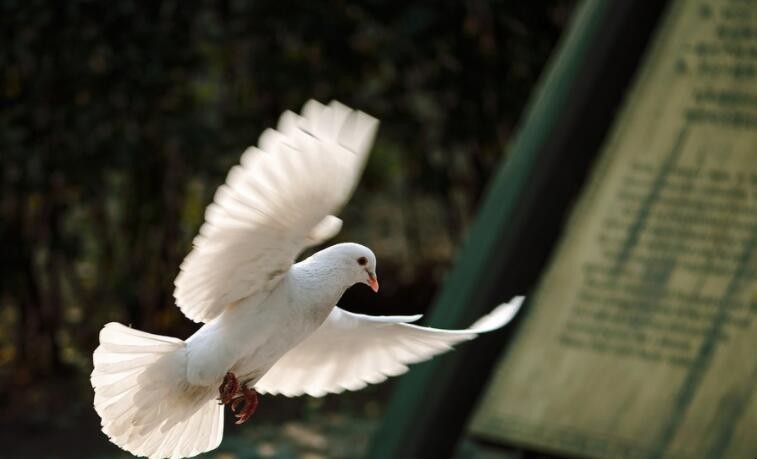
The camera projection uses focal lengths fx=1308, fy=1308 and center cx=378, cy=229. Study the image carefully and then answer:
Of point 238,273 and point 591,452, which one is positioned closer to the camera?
point 238,273

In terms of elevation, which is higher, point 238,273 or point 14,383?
point 238,273

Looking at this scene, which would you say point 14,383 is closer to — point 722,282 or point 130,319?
point 130,319

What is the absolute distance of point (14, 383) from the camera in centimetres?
714

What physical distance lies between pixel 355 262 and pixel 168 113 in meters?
5.18

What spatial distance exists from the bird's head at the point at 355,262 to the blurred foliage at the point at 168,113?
4.89 m

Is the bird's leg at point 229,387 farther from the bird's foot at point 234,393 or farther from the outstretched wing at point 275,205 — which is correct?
the outstretched wing at point 275,205

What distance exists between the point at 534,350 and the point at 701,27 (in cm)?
119

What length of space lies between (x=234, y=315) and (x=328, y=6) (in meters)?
5.12

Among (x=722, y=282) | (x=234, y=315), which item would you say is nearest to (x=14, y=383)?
A: (x=722, y=282)

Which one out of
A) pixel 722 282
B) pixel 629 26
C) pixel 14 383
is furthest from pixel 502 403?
pixel 14 383

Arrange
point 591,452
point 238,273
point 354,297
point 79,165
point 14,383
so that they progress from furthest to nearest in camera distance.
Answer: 1. point 354,297
2. point 14,383
3. point 79,165
4. point 591,452
5. point 238,273

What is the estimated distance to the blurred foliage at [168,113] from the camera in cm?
677

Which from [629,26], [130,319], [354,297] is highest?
[629,26]

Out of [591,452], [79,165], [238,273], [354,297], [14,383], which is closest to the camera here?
[238,273]
